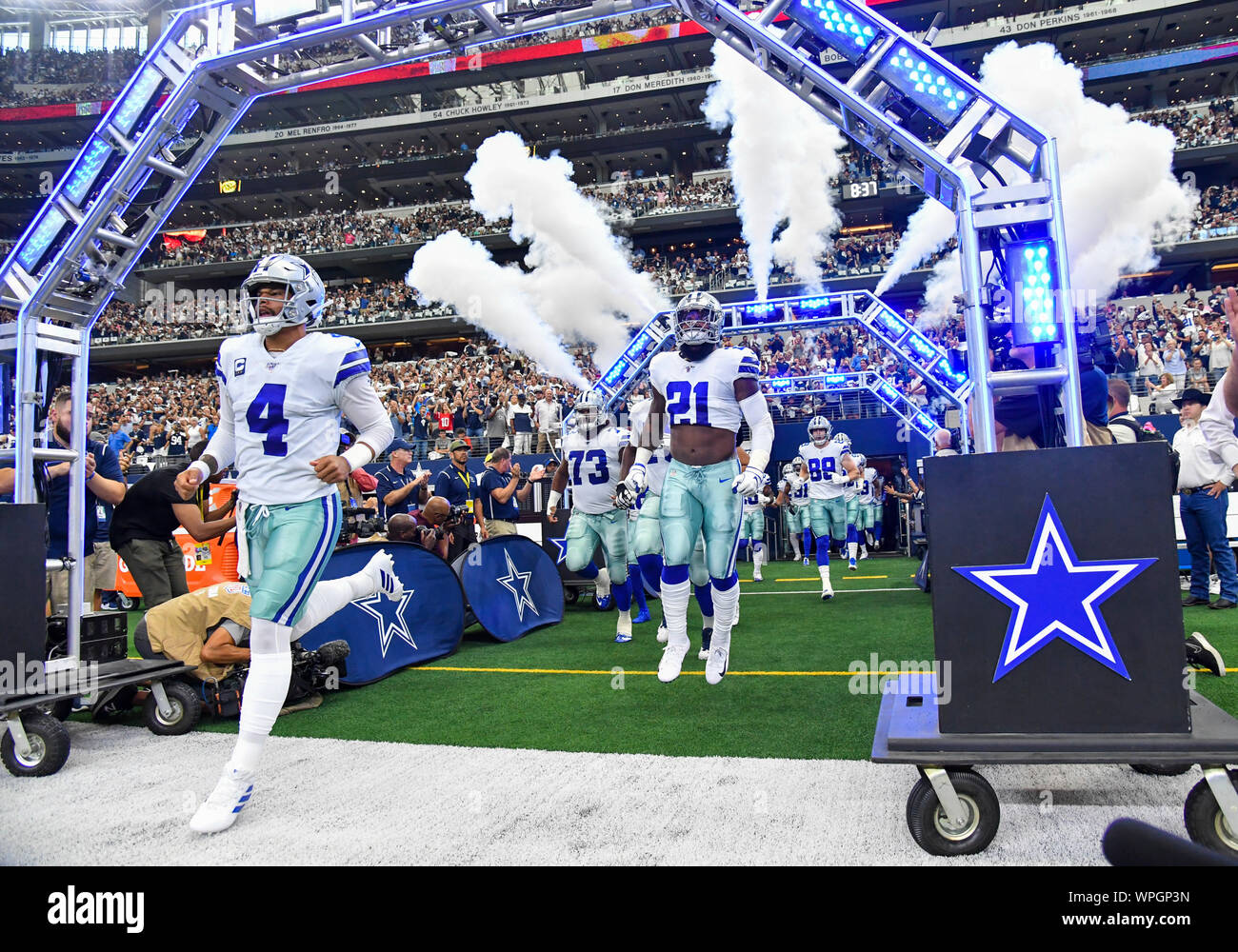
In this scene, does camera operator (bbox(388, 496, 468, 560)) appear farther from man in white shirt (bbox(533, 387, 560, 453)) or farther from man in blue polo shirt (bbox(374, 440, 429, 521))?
man in white shirt (bbox(533, 387, 560, 453))

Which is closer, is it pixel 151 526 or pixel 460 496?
pixel 151 526

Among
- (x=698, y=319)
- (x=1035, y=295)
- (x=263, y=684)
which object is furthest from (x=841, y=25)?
(x=263, y=684)

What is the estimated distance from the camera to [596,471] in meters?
8.09

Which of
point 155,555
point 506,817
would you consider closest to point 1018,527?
point 506,817

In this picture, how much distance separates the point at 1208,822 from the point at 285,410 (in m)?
3.65

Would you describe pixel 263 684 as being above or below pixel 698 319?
below

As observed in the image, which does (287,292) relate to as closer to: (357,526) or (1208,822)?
(1208,822)

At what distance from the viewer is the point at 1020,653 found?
277cm

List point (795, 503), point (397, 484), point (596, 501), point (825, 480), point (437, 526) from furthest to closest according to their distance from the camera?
point (795, 503) → point (825, 480) → point (397, 484) → point (437, 526) → point (596, 501)

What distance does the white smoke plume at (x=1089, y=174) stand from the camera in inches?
668

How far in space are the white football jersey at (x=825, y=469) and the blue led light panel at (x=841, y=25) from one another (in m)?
7.32

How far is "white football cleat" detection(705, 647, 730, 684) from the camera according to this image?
5.25 meters

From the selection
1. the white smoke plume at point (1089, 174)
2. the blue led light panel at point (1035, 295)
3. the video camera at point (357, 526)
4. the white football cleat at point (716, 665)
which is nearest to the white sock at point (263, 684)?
the white football cleat at point (716, 665)
